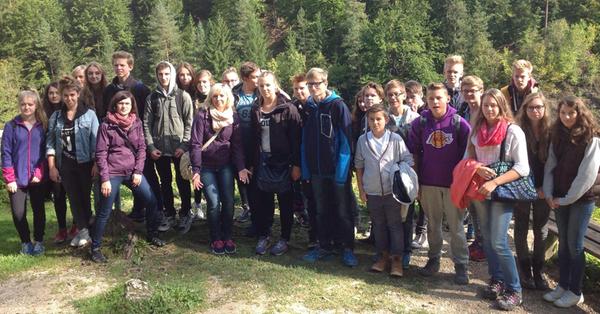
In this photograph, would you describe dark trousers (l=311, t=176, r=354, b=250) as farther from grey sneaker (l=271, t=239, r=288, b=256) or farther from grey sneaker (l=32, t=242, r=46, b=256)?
grey sneaker (l=32, t=242, r=46, b=256)

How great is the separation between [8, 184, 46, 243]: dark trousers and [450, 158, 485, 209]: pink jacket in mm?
4989

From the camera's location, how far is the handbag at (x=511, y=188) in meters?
4.71

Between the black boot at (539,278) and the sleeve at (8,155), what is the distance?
20.2 feet

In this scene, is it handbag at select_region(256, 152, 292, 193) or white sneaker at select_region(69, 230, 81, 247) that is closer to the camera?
handbag at select_region(256, 152, 292, 193)

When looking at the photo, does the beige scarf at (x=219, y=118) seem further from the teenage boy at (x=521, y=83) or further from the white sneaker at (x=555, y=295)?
the white sneaker at (x=555, y=295)

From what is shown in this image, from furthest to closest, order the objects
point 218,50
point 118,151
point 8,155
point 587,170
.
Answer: point 218,50, point 8,155, point 118,151, point 587,170

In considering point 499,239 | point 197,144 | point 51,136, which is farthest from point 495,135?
point 51,136

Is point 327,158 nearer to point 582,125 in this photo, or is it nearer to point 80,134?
point 582,125

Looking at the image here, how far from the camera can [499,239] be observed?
15.8ft

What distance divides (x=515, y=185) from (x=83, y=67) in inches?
228

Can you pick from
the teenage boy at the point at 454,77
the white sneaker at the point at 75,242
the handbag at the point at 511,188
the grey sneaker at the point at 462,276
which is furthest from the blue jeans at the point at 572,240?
the white sneaker at the point at 75,242

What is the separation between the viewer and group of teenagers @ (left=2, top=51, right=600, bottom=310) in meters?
4.83

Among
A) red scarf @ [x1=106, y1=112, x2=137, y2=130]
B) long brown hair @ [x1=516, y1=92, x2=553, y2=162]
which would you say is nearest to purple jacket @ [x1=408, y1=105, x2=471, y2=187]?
long brown hair @ [x1=516, y1=92, x2=553, y2=162]

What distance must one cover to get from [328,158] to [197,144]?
156 cm
